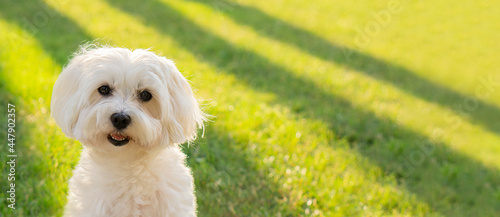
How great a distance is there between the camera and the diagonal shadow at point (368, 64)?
25.1 feet

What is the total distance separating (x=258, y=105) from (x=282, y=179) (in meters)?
1.65

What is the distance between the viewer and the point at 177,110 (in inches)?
113

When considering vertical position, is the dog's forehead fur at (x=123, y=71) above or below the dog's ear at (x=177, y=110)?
above

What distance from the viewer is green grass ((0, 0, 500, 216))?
437 centimetres

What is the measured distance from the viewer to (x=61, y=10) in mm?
8633

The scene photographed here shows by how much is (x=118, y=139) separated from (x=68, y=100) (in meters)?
0.39

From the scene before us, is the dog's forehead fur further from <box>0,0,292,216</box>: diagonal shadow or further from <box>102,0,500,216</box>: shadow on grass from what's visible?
<box>102,0,500,216</box>: shadow on grass

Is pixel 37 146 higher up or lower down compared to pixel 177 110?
lower down

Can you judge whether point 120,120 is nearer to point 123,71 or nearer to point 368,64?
point 123,71

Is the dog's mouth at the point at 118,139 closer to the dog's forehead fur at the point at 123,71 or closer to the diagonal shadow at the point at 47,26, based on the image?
the dog's forehead fur at the point at 123,71

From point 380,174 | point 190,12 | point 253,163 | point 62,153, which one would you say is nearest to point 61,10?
point 190,12

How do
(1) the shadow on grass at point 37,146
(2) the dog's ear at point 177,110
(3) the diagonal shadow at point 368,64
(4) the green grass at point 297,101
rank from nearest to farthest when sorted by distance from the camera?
(2) the dog's ear at point 177,110
(1) the shadow on grass at point 37,146
(4) the green grass at point 297,101
(3) the diagonal shadow at point 368,64

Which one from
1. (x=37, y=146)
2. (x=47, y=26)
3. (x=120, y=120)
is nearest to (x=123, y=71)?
(x=120, y=120)

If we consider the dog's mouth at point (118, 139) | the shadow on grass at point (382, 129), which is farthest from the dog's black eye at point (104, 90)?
the shadow on grass at point (382, 129)
